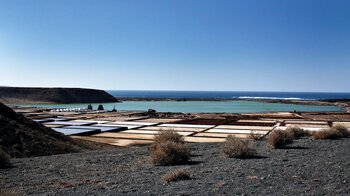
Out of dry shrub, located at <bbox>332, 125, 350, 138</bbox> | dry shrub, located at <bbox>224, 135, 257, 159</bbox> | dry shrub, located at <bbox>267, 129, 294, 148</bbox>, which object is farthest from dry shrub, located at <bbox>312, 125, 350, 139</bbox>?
dry shrub, located at <bbox>224, 135, 257, 159</bbox>

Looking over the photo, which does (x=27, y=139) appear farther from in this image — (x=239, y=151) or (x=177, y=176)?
(x=177, y=176)

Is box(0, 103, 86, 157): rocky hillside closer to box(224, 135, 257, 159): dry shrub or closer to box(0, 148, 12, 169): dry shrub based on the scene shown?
box(0, 148, 12, 169): dry shrub

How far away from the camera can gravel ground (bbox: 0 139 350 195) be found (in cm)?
800

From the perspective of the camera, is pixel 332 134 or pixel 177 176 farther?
pixel 332 134

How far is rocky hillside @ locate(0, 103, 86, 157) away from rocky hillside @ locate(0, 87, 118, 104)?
278 ft

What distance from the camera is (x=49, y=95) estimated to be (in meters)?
107

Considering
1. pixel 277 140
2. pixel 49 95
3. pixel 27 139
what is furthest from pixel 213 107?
pixel 27 139

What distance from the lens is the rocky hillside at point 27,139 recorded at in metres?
15.6

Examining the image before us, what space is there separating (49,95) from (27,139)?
95316mm

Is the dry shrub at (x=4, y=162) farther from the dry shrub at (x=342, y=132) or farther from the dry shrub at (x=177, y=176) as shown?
the dry shrub at (x=342, y=132)

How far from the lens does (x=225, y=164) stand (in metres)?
11.6

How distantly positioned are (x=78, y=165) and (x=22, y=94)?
10146 centimetres

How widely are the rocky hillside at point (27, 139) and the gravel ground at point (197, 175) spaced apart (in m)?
2.21

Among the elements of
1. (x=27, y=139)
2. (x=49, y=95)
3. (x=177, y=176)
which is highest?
(x=49, y=95)
